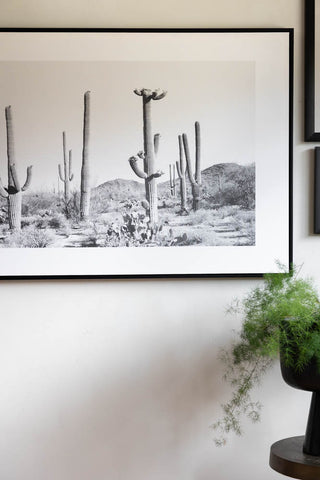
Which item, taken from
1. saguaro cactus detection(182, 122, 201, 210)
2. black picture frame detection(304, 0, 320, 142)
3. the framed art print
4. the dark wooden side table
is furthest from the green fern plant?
black picture frame detection(304, 0, 320, 142)

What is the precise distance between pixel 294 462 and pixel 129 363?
62 cm

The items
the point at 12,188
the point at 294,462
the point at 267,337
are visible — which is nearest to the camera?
the point at 294,462

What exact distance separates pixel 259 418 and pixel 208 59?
1.16 meters

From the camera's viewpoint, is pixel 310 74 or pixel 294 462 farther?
pixel 310 74

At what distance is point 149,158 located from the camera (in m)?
2.10

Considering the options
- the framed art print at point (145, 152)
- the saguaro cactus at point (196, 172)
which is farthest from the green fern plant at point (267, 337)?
the saguaro cactus at point (196, 172)

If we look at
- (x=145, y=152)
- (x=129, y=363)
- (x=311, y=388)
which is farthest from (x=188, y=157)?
(x=311, y=388)

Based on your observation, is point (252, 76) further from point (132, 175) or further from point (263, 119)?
point (132, 175)

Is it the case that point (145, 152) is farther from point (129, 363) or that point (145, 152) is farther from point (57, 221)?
point (129, 363)

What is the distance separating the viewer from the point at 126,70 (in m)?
2.09

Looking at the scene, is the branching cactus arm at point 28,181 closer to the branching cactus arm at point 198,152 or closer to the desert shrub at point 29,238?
the desert shrub at point 29,238

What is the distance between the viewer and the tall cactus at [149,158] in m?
2.09

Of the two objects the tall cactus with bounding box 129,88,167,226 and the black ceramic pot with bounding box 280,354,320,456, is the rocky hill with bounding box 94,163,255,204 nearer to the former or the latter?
the tall cactus with bounding box 129,88,167,226

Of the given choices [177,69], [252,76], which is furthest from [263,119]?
[177,69]
